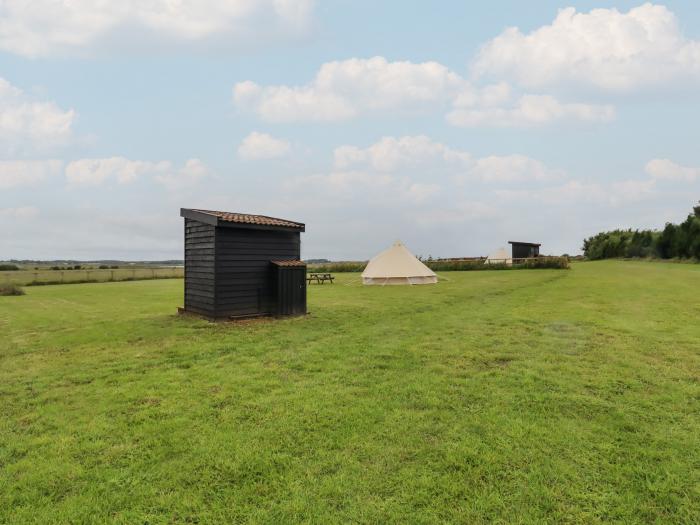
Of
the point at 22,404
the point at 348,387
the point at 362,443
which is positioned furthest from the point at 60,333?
the point at 362,443

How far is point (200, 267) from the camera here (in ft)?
42.1

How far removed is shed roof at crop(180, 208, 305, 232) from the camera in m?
12.0

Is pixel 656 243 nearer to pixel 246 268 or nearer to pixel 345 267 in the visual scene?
pixel 345 267

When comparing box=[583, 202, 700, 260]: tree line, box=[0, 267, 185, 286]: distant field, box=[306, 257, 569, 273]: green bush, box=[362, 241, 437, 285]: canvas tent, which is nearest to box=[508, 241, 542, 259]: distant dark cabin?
box=[306, 257, 569, 273]: green bush

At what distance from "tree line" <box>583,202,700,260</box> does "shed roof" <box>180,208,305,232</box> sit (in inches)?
2076

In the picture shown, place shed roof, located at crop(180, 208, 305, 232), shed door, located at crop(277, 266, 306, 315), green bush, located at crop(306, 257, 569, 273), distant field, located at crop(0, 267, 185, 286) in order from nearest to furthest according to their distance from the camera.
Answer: shed roof, located at crop(180, 208, 305, 232)
shed door, located at crop(277, 266, 306, 315)
distant field, located at crop(0, 267, 185, 286)
green bush, located at crop(306, 257, 569, 273)

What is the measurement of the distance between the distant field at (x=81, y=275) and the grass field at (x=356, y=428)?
94.2 ft

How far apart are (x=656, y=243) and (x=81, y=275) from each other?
66190 millimetres

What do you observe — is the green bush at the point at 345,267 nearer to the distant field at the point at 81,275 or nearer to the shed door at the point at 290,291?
the distant field at the point at 81,275

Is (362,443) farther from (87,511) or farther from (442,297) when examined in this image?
(442,297)

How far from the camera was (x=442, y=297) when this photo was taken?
1734 cm

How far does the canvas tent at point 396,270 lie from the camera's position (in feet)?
81.7

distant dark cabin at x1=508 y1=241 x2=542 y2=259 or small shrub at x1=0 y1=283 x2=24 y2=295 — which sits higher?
distant dark cabin at x1=508 y1=241 x2=542 y2=259

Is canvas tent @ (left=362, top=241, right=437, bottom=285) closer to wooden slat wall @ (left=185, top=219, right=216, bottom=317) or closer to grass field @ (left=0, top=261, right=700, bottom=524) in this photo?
wooden slat wall @ (left=185, top=219, right=216, bottom=317)
